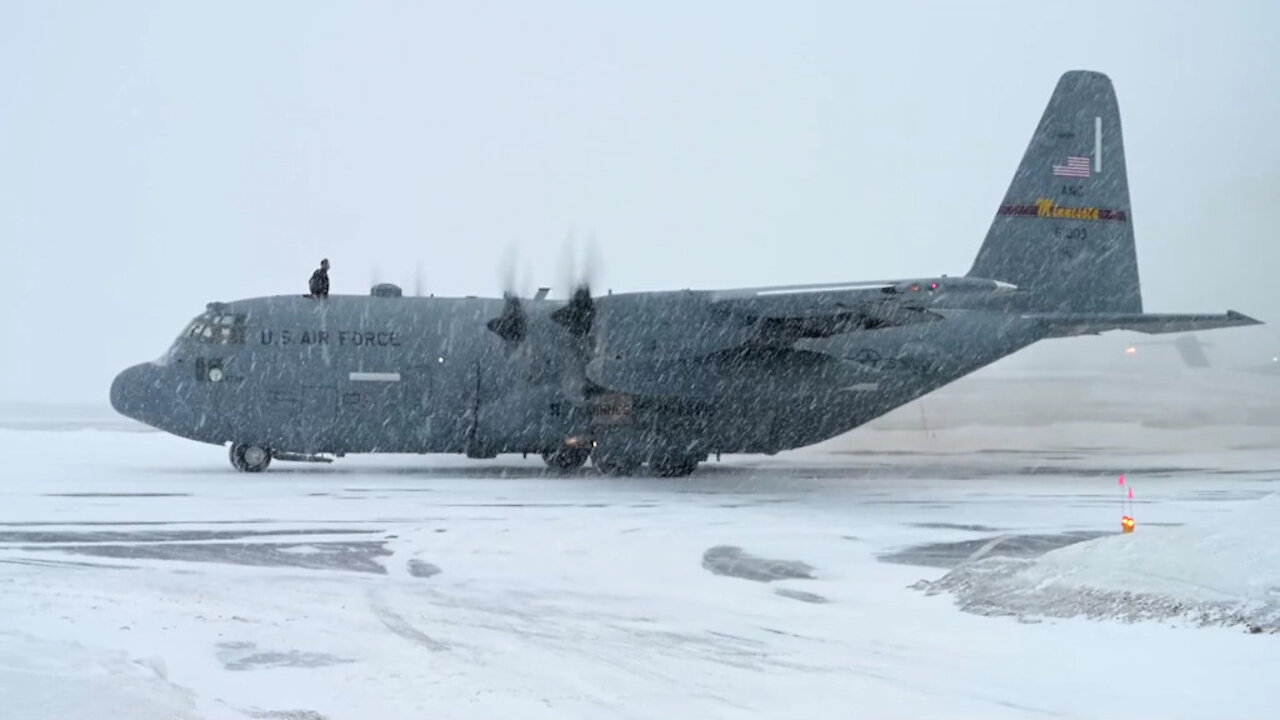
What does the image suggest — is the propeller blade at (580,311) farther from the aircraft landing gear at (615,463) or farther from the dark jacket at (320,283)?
the dark jacket at (320,283)

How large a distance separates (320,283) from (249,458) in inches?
131

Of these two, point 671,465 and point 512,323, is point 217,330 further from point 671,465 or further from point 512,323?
point 671,465

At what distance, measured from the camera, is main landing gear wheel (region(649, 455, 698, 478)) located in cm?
2192

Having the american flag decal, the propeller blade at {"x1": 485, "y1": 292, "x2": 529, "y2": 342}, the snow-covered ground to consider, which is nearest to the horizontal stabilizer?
the american flag decal

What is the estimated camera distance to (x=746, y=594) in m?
9.70

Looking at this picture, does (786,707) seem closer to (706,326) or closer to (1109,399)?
(706,326)

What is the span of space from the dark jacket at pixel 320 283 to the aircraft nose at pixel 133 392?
311cm

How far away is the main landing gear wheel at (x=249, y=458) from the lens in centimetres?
2170

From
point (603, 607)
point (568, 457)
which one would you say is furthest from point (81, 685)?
point (568, 457)

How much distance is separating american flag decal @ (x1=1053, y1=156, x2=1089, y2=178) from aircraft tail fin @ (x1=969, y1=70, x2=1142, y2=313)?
19 millimetres

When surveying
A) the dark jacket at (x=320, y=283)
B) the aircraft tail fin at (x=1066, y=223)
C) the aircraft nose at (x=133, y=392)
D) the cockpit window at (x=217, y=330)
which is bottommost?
the aircraft nose at (x=133, y=392)

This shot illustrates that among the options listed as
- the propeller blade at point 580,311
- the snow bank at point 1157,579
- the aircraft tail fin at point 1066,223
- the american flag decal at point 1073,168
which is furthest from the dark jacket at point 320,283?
the snow bank at point 1157,579

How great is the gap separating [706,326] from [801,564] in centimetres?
970

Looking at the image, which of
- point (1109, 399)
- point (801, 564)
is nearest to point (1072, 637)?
point (801, 564)
